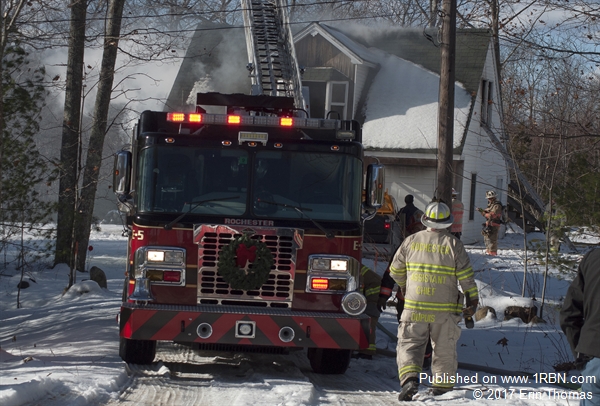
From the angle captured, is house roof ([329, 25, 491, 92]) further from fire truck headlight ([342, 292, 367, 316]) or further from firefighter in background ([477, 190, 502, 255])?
fire truck headlight ([342, 292, 367, 316])

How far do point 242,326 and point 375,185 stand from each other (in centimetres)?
180

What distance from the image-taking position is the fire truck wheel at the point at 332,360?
725cm

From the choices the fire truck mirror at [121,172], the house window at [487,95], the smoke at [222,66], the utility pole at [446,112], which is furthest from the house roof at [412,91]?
the fire truck mirror at [121,172]

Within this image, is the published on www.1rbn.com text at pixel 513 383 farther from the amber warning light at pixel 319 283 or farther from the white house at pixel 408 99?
the white house at pixel 408 99

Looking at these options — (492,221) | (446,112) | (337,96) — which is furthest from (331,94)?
(446,112)

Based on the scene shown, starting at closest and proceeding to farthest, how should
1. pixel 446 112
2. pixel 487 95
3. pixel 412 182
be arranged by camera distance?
pixel 446 112 → pixel 412 182 → pixel 487 95

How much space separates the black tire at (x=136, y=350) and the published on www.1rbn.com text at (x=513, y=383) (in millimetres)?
2600

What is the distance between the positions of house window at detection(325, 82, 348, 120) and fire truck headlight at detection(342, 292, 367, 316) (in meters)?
17.4

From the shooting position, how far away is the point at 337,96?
24.2 m

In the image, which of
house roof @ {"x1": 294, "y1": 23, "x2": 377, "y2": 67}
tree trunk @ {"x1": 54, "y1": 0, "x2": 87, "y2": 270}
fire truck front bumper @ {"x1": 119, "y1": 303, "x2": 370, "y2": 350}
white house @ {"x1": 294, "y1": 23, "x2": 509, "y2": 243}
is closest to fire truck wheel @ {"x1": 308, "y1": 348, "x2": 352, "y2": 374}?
fire truck front bumper @ {"x1": 119, "y1": 303, "x2": 370, "y2": 350}

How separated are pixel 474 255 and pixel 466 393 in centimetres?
1244

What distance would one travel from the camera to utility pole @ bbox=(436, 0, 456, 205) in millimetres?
11102

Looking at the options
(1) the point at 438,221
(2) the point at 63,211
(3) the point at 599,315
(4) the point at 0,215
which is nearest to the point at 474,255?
(2) the point at 63,211

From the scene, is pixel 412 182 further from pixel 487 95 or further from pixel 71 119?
pixel 71 119
